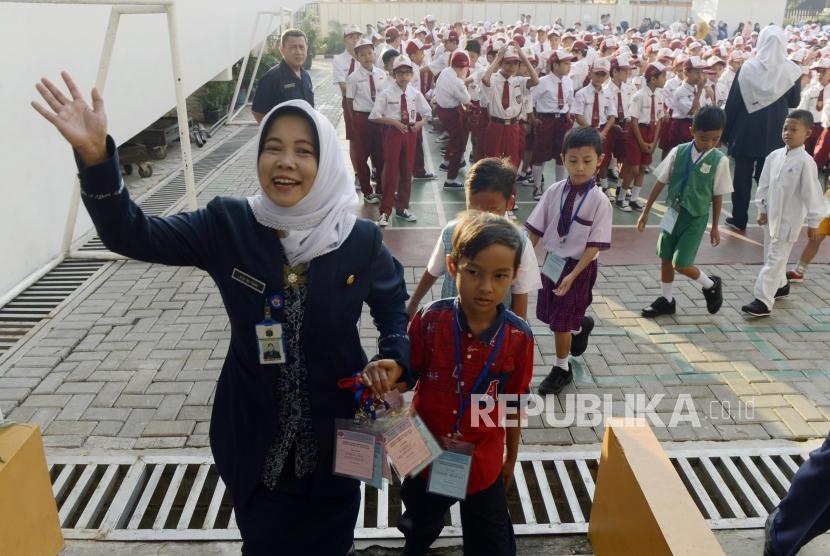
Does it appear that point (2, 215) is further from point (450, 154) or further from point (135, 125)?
point (450, 154)

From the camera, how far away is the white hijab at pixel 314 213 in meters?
Result: 1.99

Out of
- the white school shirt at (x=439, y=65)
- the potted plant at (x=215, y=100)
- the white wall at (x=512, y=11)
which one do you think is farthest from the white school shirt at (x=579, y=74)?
the white wall at (x=512, y=11)

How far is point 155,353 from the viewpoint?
458 centimetres

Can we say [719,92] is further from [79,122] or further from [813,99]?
[79,122]

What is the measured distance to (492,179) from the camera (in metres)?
3.11

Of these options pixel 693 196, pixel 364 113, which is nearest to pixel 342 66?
pixel 364 113

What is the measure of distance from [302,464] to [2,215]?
14.2 feet

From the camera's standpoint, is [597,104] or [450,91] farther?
[450,91]

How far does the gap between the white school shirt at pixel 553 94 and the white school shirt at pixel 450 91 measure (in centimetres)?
116

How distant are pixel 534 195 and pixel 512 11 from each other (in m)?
31.0

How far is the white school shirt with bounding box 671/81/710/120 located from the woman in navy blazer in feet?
26.0

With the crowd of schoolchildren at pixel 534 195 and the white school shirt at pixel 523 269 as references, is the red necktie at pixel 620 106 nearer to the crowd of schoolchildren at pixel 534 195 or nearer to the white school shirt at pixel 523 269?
the crowd of schoolchildren at pixel 534 195

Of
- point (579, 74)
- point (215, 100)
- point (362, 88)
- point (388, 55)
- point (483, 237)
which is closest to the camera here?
point (483, 237)

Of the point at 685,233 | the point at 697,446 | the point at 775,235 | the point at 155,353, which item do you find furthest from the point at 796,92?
the point at 155,353
